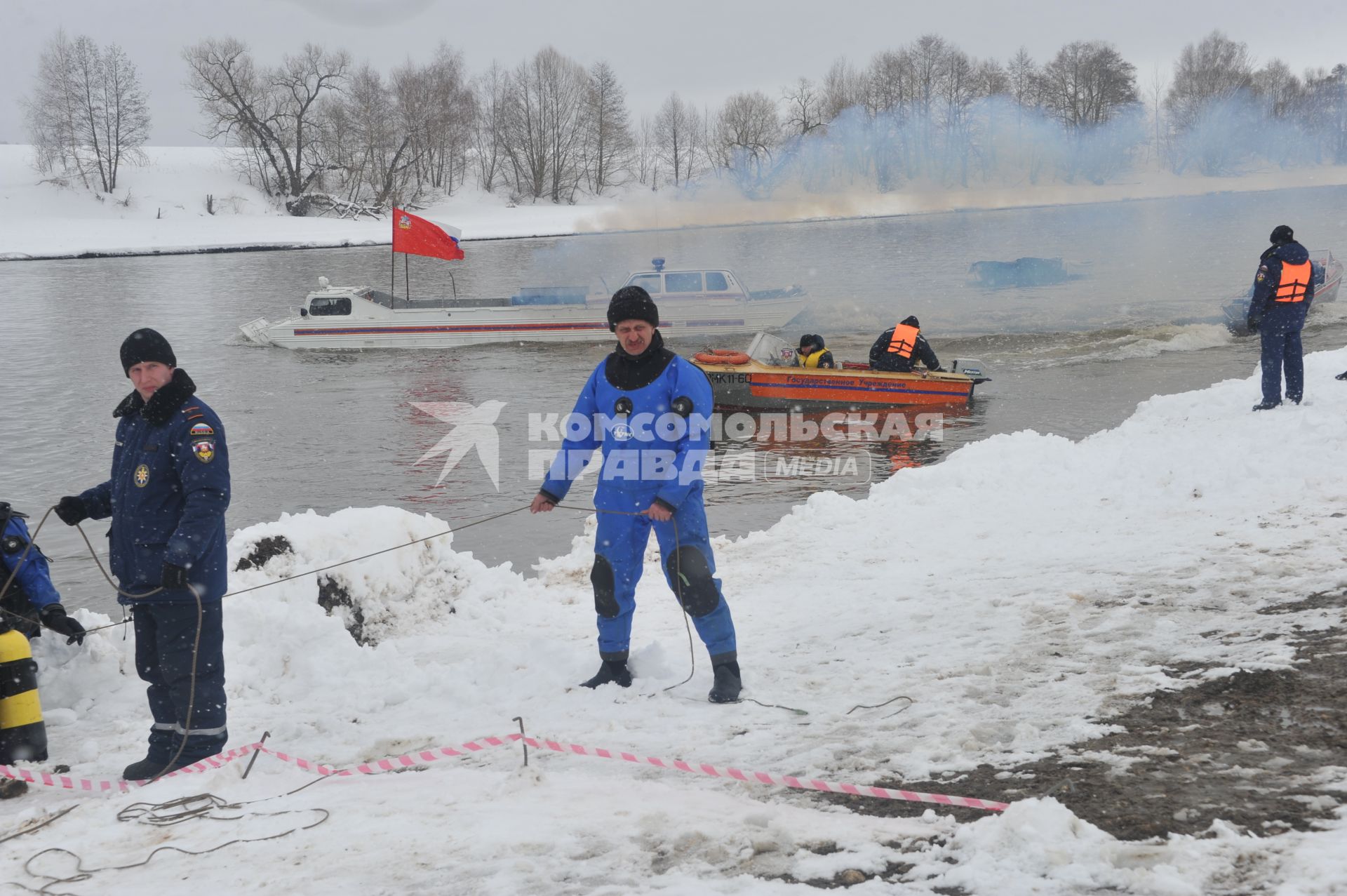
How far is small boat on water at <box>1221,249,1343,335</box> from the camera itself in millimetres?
23156

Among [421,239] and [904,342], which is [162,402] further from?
[421,239]

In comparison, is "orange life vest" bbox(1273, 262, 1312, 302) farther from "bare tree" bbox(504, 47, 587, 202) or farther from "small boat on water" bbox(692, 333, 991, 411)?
"bare tree" bbox(504, 47, 587, 202)

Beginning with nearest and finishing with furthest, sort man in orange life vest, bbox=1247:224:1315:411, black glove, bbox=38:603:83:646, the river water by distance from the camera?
black glove, bbox=38:603:83:646
man in orange life vest, bbox=1247:224:1315:411
the river water

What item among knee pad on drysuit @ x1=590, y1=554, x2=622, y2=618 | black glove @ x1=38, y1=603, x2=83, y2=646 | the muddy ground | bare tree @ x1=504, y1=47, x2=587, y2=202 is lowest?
the muddy ground

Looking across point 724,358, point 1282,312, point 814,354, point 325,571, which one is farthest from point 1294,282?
point 325,571

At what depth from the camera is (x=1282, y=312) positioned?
34.3 feet

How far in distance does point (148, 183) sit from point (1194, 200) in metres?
88.1

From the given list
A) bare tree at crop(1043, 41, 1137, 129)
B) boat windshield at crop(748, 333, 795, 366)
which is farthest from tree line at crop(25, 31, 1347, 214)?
boat windshield at crop(748, 333, 795, 366)

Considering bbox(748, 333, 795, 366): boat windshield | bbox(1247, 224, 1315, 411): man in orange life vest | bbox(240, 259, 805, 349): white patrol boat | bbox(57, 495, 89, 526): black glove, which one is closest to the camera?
bbox(57, 495, 89, 526): black glove

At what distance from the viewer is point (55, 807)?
4.02 meters

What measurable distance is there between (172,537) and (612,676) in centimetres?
207

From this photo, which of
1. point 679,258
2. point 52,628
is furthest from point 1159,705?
point 679,258

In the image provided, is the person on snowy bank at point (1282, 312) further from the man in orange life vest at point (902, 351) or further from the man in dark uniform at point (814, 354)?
the man in dark uniform at point (814, 354)

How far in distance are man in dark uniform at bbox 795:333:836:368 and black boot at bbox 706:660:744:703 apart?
11770 millimetres
